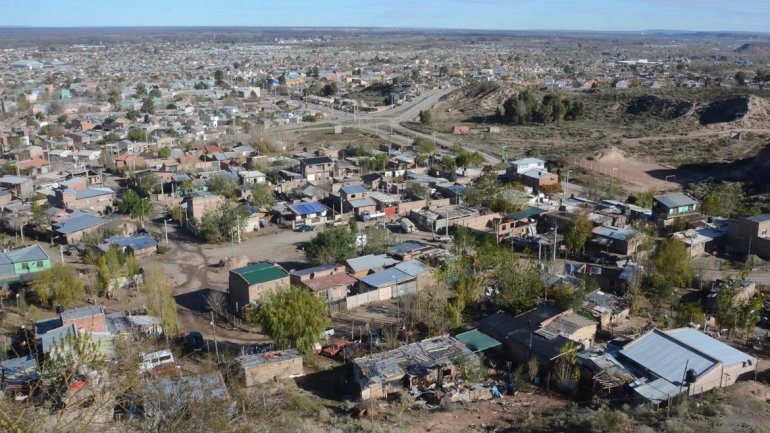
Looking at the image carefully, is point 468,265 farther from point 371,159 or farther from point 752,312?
point 371,159

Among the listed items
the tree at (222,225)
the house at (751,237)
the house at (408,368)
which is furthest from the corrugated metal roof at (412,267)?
the house at (751,237)

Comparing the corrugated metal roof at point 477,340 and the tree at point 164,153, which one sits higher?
the tree at point 164,153

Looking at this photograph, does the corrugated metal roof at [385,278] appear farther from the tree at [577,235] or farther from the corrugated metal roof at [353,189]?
the corrugated metal roof at [353,189]

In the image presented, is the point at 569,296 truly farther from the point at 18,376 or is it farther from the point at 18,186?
the point at 18,186

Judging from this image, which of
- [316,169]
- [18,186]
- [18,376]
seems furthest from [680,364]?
[18,186]

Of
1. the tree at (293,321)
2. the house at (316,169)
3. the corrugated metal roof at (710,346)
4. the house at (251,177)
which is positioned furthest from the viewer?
the house at (316,169)

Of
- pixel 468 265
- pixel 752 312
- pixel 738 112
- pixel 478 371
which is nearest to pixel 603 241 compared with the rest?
pixel 468 265
